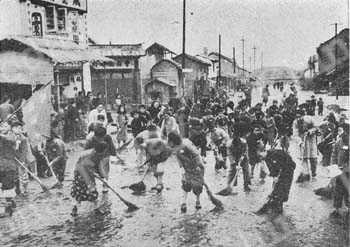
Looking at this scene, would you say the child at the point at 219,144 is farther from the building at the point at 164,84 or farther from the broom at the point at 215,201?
the building at the point at 164,84

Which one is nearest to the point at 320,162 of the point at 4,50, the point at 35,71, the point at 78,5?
the point at 35,71

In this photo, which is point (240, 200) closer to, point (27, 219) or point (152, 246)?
point (152, 246)

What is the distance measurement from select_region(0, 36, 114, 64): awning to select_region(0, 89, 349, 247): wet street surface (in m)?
9.16

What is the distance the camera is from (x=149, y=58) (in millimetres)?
39875

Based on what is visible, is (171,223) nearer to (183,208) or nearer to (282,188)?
→ (183,208)

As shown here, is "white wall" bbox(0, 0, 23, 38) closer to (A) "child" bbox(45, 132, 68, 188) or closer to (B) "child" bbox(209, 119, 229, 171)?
(A) "child" bbox(45, 132, 68, 188)

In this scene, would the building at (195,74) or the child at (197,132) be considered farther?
the building at (195,74)

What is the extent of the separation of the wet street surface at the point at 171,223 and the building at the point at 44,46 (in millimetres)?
8940

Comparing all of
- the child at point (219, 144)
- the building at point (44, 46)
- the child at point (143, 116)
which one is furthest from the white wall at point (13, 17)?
the child at point (219, 144)

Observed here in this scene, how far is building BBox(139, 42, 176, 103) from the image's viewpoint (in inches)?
1486

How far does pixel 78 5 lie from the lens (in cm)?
2366

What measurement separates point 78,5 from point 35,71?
7.79m

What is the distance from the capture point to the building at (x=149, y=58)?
37750mm

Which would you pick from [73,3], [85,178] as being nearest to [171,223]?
[85,178]
